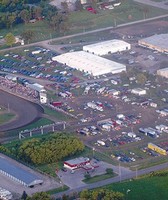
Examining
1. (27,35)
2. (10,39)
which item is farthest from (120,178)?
(27,35)

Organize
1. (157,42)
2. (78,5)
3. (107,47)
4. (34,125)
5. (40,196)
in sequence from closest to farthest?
(40,196) → (34,125) → (107,47) → (157,42) → (78,5)

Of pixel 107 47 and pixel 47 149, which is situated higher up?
pixel 47 149

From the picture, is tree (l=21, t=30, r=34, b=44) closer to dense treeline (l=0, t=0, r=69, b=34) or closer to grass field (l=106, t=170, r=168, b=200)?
dense treeline (l=0, t=0, r=69, b=34)

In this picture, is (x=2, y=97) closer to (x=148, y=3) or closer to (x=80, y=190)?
(x=80, y=190)

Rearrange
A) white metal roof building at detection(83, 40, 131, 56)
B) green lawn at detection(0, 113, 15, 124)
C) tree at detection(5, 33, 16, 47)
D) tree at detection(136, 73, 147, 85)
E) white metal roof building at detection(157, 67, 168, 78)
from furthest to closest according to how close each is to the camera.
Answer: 1. tree at detection(5, 33, 16, 47)
2. white metal roof building at detection(83, 40, 131, 56)
3. white metal roof building at detection(157, 67, 168, 78)
4. tree at detection(136, 73, 147, 85)
5. green lawn at detection(0, 113, 15, 124)

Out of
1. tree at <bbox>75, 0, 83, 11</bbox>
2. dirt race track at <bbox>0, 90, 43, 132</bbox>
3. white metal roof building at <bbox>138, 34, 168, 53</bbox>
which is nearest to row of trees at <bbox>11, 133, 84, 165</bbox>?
dirt race track at <bbox>0, 90, 43, 132</bbox>

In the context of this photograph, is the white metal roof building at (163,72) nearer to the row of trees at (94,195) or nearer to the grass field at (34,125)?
the grass field at (34,125)

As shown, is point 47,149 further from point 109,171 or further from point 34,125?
point 34,125

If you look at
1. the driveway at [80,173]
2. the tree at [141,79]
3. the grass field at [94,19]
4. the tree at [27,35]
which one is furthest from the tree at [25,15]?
the driveway at [80,173]
